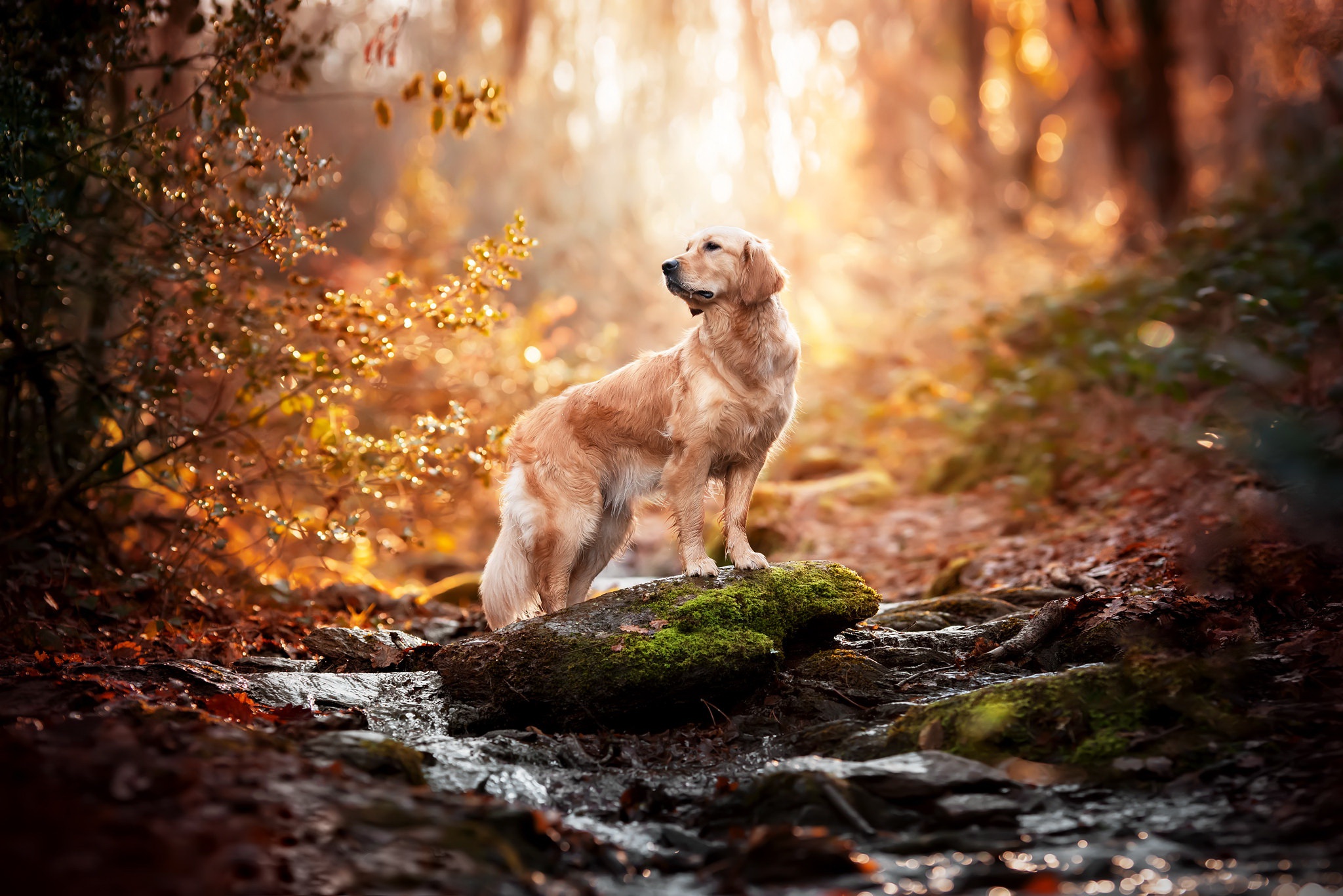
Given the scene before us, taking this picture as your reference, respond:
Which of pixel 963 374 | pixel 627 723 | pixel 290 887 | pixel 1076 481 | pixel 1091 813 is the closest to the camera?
pixel 290 887

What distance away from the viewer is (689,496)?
16.1 ft

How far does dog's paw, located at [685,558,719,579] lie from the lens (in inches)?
187

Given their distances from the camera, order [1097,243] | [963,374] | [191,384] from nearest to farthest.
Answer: [191,384] < [963,374] < [1097,243]

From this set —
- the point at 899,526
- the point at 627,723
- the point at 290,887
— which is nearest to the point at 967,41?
the point at 899,526

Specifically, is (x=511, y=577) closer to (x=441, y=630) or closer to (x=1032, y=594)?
(x=441, y=630)

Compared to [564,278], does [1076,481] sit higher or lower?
lower

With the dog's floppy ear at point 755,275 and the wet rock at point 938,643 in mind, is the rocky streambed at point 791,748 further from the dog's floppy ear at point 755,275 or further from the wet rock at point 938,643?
the dog's floppy ear at point 755,275

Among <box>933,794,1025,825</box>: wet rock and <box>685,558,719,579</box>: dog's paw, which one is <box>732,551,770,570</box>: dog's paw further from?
<box>933,794,1025,825</box>: wet rock

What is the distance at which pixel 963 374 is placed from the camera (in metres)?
13.0

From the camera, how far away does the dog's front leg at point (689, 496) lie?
16.0 feet

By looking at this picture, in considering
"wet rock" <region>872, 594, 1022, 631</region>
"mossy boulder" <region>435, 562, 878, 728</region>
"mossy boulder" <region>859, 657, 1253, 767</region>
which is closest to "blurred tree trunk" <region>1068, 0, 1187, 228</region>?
"wet rock" <region>872, 594, 1022, 631</region>

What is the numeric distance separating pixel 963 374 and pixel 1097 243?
677 cm

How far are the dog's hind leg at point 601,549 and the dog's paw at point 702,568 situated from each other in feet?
2.37

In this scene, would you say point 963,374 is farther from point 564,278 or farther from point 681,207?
point 564,278
